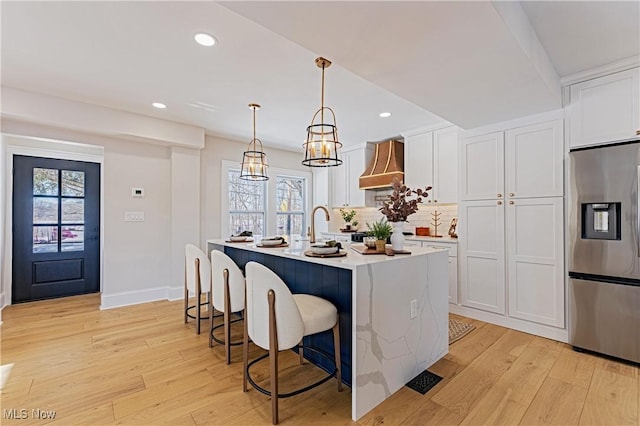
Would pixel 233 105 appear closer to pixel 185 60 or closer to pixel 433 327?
pixel 185 60

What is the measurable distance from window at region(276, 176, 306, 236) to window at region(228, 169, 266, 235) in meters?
0.36

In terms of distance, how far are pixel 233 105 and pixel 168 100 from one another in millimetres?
743

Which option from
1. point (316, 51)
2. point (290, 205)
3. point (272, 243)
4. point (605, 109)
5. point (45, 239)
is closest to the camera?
point (316, 51)

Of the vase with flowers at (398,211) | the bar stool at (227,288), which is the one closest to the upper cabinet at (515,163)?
the vase with flowers at (398,211)

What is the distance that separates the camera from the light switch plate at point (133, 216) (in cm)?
426

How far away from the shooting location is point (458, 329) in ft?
10.7

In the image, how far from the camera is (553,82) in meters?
2.67

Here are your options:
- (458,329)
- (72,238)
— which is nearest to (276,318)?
(458,329)

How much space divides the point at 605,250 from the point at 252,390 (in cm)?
313

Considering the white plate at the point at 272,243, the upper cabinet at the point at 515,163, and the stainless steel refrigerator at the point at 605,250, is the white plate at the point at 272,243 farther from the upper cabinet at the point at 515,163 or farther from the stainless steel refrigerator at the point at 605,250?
the stainless steel refrigerator at the point at 605,250

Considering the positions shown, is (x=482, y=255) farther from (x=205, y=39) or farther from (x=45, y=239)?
(x=45, y=239)

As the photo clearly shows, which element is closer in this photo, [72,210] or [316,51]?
[316,51]

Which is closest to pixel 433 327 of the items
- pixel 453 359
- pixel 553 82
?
pixel 453 359

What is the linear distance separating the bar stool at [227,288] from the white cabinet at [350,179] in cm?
340
